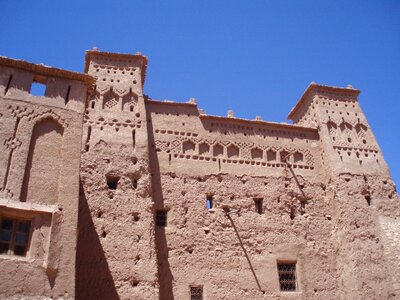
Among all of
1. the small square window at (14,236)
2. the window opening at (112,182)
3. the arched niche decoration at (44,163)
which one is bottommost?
the small square window at (14,236)

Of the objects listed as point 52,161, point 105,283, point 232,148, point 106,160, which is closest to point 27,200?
point 52,161

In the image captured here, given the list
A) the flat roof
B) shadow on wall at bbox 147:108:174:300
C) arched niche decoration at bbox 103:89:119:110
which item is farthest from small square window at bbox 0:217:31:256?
arched niche decoration at bbox 103:89:119:110

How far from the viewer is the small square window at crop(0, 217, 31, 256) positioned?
9.43 m

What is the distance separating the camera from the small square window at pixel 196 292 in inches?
538

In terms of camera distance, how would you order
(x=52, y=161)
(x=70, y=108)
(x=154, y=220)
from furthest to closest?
(x=154, y=220) → (x=70, y=108) → (x=52, y=161)

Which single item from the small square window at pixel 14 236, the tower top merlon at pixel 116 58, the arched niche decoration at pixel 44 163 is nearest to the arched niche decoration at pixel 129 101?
the tower top merlon at pixel 116 58

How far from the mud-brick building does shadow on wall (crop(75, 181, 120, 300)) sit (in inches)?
1.5

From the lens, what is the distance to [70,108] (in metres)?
11.8

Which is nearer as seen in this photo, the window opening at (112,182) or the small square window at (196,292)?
the small square window at (196,292)

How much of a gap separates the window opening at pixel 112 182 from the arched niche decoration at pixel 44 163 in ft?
10.8

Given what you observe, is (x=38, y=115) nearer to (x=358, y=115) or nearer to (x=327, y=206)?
(x=327, y=206)

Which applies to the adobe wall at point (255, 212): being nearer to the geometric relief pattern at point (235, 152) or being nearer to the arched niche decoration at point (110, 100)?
the geometric relief pattern at point (235, 152)

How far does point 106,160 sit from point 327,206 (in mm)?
8421

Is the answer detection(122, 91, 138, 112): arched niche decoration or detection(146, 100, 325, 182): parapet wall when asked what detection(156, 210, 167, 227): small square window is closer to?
detection(146, 100, 325, 182): parapet wall
